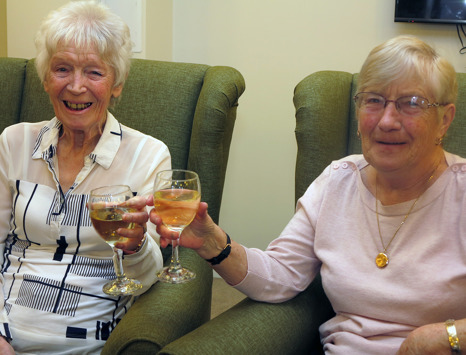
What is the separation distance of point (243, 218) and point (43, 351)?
1718mm

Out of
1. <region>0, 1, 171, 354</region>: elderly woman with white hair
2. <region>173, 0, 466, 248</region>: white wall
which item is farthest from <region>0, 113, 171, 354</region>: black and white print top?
<region>173, 0, 466, 248</region>: white wall

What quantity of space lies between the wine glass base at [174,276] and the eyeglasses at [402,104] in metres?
0.56

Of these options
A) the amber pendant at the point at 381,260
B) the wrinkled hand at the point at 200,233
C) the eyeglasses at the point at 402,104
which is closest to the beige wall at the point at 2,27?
the wrinkled hand at the point at 200,233

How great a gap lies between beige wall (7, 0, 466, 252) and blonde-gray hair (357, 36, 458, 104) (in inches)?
55.1

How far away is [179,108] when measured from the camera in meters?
1.90

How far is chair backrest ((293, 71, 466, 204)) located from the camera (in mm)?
1737

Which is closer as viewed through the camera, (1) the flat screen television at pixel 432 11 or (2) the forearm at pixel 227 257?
(2) the forearm at pixel 227 257

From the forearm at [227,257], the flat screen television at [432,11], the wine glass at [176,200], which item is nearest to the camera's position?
the wine glass at [176,200]

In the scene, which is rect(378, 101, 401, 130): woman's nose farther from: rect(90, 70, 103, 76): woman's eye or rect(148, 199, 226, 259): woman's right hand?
rect(90, 70, 103, 76): woman's eye

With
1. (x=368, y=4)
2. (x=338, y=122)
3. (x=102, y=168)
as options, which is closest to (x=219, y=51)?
(x=368, y=4)

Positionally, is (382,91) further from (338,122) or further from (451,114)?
(338,122)

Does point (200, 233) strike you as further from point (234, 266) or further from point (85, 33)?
point (85, 33)

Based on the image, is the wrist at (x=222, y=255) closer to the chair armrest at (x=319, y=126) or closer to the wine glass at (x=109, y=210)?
the wine glass at (x=109, y=210)

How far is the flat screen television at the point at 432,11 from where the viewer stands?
2.58 metres
